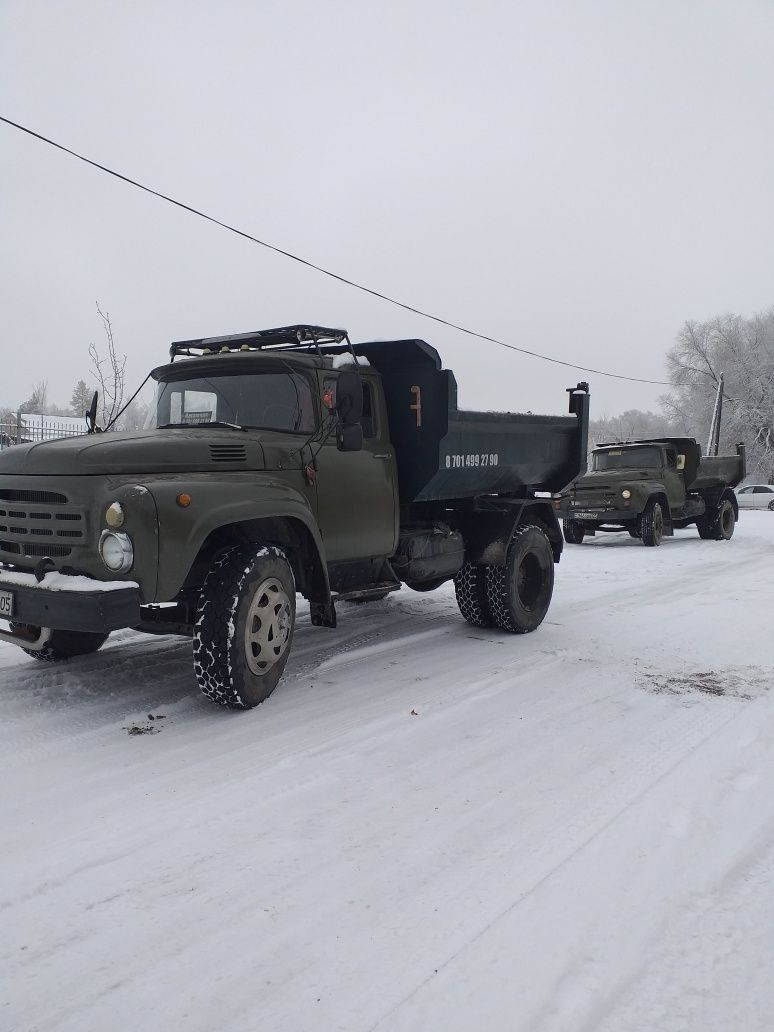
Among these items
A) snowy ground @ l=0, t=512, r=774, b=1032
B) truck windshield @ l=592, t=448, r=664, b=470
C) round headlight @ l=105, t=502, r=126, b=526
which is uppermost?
truck windshield @ l=592, t=448, r=664, b=470

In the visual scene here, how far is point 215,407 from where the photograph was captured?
18.2 ft

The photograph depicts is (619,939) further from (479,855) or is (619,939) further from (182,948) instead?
(182,948)

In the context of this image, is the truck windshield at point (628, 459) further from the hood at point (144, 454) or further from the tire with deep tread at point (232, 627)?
the tire with deep tread at point (232, 627)

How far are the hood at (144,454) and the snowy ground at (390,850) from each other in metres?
1.45

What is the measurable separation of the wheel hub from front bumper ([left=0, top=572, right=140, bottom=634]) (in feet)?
2.33

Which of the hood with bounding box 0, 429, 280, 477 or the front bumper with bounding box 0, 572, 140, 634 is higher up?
the hood with bounding box 0, 429, 280, 477

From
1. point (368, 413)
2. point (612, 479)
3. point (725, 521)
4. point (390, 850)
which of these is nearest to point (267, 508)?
point (368, 413)

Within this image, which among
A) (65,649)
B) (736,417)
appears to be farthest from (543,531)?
Result: (736,417)

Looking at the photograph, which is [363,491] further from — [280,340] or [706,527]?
[706,527]

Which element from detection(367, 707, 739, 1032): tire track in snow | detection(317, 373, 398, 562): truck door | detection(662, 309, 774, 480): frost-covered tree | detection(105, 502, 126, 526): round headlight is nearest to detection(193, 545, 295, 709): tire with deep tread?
detection(105, 502, 126, 526): round headlight

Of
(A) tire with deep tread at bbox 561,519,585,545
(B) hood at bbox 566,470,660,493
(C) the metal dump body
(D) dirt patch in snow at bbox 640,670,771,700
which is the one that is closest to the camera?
(D) dirt patch in snow at bbox 640,670,771,700

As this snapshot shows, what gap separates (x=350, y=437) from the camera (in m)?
5.41

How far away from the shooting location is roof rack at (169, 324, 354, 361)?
18.9 ft

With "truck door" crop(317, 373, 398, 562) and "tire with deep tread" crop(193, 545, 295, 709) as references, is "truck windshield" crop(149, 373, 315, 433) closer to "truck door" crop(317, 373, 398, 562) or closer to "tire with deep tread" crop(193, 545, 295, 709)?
"truck door" crop(317, 373, 398, 562)
